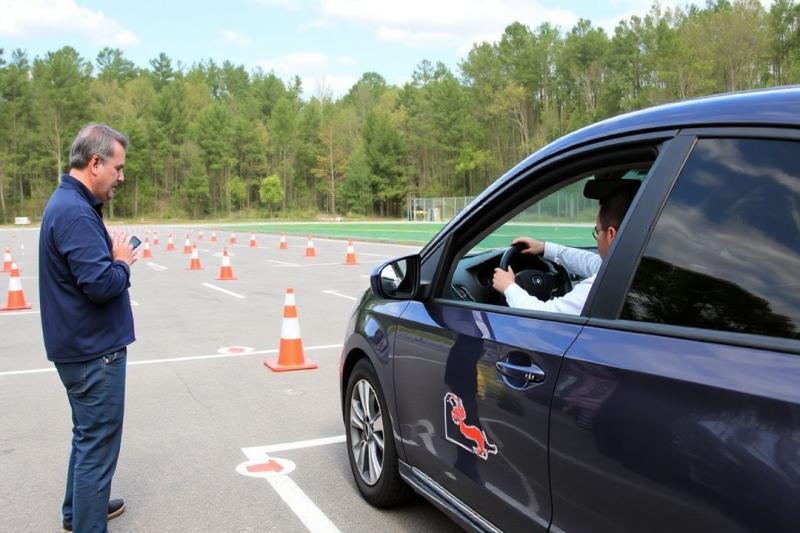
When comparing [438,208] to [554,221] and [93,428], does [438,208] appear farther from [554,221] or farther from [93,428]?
[93,428]

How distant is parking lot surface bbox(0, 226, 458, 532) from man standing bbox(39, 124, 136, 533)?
0.54 meters

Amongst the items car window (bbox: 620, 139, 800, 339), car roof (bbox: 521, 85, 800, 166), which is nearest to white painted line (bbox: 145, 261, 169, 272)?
car roof (bbox: 521, 85, 800, 166)

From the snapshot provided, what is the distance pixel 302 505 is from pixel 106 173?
6.66ft


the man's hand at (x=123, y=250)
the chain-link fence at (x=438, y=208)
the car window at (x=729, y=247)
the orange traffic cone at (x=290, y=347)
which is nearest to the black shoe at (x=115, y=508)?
the man's hand at (x=123, y=250)

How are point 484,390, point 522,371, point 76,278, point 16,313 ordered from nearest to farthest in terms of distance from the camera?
point 522,371 → point 484,390 → point 76,278 → point 16,313

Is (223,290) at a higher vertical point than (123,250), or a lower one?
lower

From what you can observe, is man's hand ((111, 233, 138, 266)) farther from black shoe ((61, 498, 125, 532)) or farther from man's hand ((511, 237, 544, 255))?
man's hand ((511, 237, 544, 255))

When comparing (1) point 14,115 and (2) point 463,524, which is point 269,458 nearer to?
(2) point 463,524

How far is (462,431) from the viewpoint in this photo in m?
2.76

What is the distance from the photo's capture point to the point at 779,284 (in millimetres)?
1696

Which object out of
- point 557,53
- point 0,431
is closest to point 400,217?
point 557,53

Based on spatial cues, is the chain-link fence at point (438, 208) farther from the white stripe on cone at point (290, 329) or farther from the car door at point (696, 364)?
the car door at point (696, 364)

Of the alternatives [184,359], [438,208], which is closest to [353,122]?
A: [438,208]

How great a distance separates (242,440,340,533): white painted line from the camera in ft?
11.8
